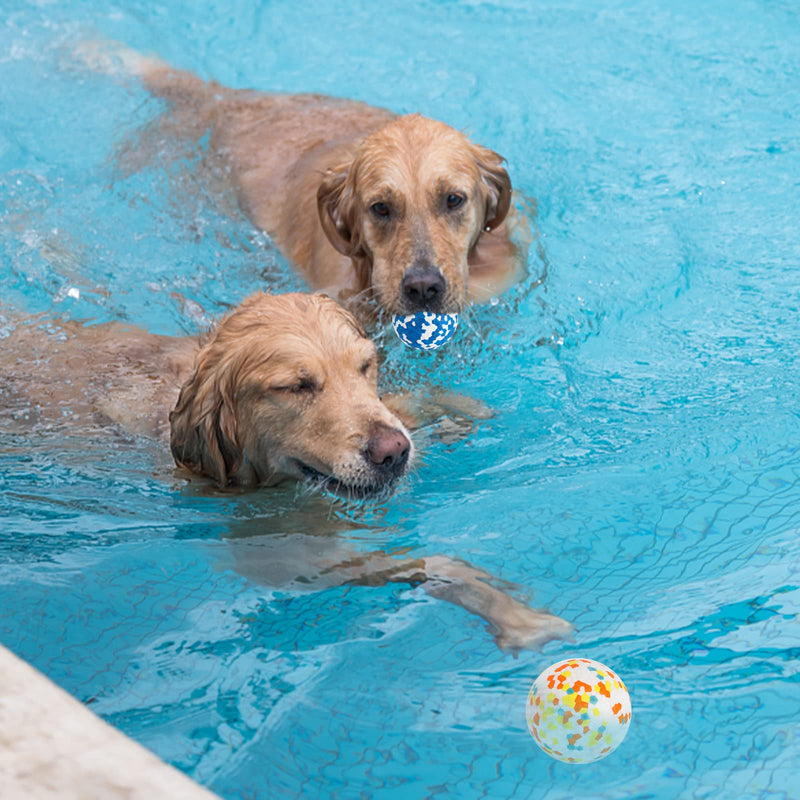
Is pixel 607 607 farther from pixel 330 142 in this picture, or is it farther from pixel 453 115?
pixel 453 115

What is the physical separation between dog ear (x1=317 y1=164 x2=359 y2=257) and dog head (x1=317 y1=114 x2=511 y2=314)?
1 cm

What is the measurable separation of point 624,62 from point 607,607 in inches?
264

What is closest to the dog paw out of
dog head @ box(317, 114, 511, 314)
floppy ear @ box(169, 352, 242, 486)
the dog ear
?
floppy ear @ box(169, 352, 242, 486)

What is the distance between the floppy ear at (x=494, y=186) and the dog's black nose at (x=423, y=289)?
0.87 metres

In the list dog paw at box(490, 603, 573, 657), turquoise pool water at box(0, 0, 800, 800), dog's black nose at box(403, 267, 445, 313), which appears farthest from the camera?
dog's black nose at box(403, 267, 445, 313)

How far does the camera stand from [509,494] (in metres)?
4.78

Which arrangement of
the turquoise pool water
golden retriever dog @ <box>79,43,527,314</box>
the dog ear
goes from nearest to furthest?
1. the turquoise pool water
2. golden retriever dog @ <box>79,43,527,314</box>
3. the dog ear

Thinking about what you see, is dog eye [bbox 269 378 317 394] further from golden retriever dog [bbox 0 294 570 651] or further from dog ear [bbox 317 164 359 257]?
dog ear [bbox 317 164 359 257]

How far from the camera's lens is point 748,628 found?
3902mm

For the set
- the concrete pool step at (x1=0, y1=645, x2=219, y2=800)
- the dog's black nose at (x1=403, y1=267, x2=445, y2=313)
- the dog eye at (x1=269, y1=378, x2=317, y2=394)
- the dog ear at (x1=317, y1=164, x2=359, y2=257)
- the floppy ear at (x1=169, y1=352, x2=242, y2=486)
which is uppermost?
the dog ear at (x1=317, y1=164, x2=359, y2=257)

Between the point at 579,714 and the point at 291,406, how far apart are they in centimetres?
173

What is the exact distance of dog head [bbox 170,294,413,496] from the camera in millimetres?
4180


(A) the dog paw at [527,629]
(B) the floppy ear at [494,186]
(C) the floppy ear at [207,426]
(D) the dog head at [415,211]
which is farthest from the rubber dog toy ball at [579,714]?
(B) the floppy ear at [494,186]

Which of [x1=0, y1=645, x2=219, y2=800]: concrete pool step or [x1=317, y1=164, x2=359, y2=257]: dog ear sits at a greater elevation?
[x1=317, y1=164, x2=359, y2=257]: dog ear
